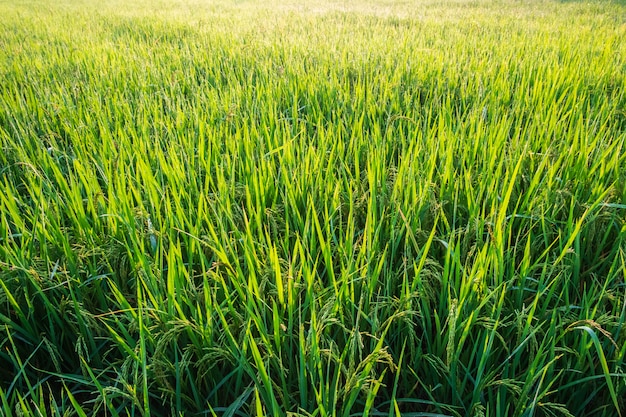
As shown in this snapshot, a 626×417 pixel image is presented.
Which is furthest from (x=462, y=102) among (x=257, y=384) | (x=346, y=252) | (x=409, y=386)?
(x=257, y=384)

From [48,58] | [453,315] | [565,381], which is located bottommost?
[565,381]

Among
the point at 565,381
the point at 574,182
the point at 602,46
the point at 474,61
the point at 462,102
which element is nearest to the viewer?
the point at 565,381

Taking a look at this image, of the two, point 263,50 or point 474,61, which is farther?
point 263,50

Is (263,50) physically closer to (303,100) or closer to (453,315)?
(303,100)

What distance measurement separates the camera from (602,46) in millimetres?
3350

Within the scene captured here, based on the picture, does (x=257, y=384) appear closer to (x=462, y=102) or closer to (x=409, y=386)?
(x=409, y=386)

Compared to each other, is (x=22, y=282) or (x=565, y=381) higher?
(x=22, y=282)

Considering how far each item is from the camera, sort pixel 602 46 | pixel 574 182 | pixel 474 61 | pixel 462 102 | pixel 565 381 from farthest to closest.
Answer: pixel 602 46 → pixel 474 61 → pixel 462 102 → pixel 574 182 → pixel 565 381

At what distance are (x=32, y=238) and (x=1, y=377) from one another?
310 millimetres

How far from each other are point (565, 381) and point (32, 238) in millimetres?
1226

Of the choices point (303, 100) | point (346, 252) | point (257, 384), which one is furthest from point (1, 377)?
point (303, 100)

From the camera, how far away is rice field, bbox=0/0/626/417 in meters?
0.80

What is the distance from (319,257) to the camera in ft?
3.68

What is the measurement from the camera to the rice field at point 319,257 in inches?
31.4
